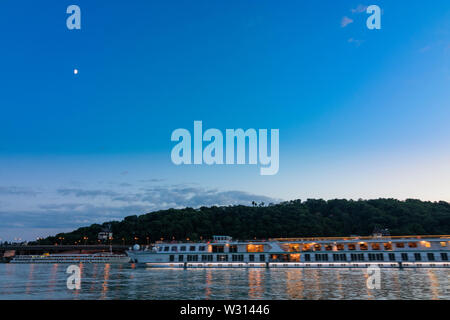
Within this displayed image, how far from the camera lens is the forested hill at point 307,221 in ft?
498

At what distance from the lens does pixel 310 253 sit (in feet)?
245

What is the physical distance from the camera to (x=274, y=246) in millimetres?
78562

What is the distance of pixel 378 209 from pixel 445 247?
10625 cm

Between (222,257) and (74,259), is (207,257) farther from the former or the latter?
(74,259)

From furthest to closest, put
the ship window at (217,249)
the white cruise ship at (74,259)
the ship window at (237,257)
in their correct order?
the white cruise ship at (74,259) < the ship window at (217,249) < the ship window at (237,257)

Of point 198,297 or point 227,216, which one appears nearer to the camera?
point 198,297

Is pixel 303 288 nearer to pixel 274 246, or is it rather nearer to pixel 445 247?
pixel 274 246

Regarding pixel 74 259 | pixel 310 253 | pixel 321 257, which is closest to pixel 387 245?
pixel 321 257

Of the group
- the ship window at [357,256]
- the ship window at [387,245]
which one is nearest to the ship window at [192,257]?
the ship window at [357,256]

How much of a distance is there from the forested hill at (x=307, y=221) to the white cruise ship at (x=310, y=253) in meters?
77.1

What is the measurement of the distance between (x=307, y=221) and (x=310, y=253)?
87.9m

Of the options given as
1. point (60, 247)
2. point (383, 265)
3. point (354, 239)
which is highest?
point (354, 239)

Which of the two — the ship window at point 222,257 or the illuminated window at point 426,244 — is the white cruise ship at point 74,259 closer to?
the ship window at point 222,257

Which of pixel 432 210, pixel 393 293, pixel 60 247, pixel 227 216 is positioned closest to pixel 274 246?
pixel 393 293
